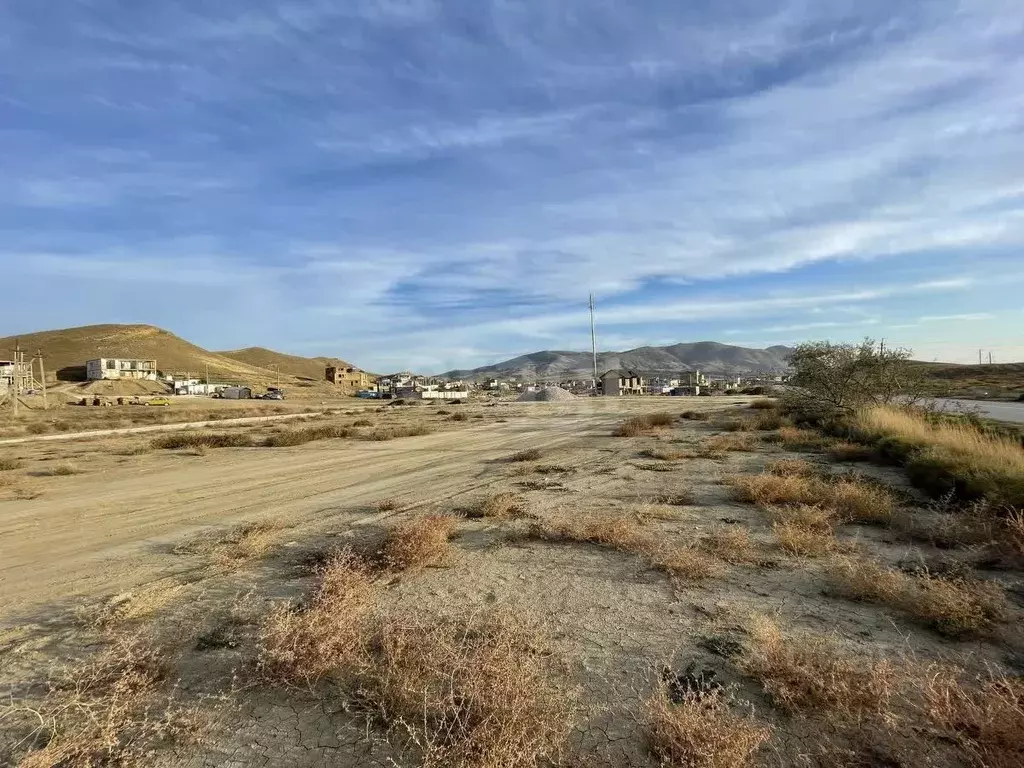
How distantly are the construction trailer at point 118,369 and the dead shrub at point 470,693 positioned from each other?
127m

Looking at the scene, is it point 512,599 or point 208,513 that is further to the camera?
point 208,513

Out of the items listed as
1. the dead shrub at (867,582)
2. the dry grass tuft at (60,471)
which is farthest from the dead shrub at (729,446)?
the dry grass tuft at (60,471)

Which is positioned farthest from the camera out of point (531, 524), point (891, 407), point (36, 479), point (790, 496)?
point (891, 407)

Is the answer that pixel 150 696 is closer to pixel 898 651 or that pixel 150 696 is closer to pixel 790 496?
pixel 898 651

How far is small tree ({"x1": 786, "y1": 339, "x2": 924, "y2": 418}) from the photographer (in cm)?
2306

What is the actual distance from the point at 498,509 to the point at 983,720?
6.75 metres

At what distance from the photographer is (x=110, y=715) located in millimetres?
3037

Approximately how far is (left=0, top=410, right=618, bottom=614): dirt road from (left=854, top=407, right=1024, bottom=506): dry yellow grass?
9.14m

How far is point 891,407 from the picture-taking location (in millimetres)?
21516

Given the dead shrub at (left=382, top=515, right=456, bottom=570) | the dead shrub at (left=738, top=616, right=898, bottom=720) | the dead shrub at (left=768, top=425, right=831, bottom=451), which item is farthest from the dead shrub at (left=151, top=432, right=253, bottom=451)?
the dead shrub at (left=738, top=616, right=898, bottom=720)

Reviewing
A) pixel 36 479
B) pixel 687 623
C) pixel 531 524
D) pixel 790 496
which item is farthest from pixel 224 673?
pixel 36 479

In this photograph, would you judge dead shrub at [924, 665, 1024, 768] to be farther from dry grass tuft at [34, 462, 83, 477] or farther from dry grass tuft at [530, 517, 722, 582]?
dry grass tuft at [34, 462, 83, 477]

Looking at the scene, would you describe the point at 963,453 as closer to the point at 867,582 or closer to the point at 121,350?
the point at 867,582

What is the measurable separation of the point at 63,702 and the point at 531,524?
572 cm
